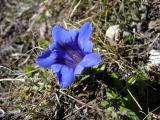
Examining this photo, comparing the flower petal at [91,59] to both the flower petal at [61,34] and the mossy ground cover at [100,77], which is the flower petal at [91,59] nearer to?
the flower petal at [61,34]

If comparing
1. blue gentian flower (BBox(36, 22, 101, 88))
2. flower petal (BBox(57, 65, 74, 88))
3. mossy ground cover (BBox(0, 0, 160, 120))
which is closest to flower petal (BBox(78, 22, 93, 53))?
blue gentian flower (BBox(36, 22, 101, 88))

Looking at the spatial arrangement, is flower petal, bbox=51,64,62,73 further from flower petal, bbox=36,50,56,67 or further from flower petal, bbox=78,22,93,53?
flower petal, bbox=78,22,93,53

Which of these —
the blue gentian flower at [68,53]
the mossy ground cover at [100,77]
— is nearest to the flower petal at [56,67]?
the blue gentian flower at [68,53]

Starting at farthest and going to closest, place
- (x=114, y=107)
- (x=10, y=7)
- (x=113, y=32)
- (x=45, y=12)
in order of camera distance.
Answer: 1. (x=10, y=7)
2. (x=45, y=12)
3. (x=113, y=32)
4. (x=114, y=107)

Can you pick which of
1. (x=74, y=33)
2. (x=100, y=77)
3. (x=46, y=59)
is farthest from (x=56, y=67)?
(x=100, y=77)

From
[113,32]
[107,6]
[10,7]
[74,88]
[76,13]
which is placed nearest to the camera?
[74,88]

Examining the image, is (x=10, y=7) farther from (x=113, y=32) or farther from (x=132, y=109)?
(x=132, y=109)

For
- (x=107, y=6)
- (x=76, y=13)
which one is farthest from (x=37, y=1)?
(x=107, y=6)

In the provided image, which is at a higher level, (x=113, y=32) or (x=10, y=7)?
(x=10, y=7)
